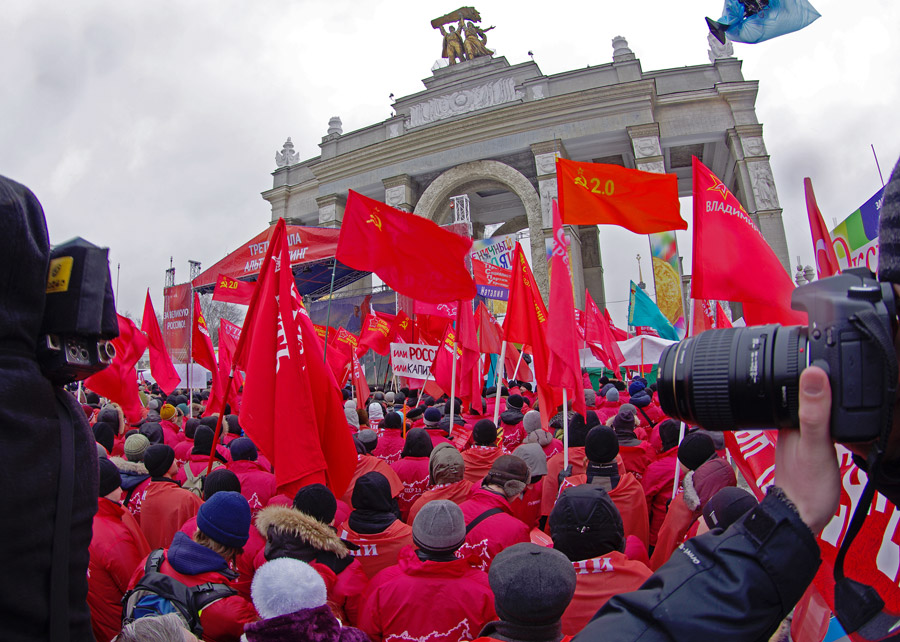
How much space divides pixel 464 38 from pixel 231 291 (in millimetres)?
22249

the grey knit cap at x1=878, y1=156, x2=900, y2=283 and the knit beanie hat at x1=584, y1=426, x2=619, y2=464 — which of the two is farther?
the knit beanie hat at x1=584, y1=426, x2=619, y2=464

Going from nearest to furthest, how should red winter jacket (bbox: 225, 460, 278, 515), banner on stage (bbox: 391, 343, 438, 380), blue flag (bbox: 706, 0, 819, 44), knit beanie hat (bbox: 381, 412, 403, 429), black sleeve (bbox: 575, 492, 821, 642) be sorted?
black sleeve (bbox: 575, 492, 821, 642)
red winter jacket (bbox: 225, 460, 278, 515)
blue flag (bbox: 706, 0, 819, 44)
knit beanie hat (bbox: 381, 412, 403, 429)
banner on stage (bbox: 391, 343, 438, 380)

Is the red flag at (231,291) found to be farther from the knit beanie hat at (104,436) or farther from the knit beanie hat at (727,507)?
the knit beanie hat at (727,507)

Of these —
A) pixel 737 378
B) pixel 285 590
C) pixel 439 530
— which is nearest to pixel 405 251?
pixel 439 530

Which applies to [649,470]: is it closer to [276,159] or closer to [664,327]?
[664,327]

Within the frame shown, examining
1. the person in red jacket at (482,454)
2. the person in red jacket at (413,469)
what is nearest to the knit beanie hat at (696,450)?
the person in red jacket at (482,454)

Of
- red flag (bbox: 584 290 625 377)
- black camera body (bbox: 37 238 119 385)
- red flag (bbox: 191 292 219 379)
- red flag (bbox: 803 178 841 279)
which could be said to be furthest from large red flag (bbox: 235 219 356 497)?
red flag (bbox: 584 290 625 377)

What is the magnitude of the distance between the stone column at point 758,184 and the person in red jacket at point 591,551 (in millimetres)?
20375

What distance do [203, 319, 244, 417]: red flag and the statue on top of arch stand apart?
21769 millimetres

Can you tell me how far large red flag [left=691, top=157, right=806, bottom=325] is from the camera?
3.88 m

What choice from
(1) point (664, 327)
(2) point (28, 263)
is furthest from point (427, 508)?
(1) point (664, 327)

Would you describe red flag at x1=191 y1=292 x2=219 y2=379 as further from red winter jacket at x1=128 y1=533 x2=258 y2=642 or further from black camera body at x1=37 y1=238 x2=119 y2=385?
black camera body at x1=37 y1=238 x2=119 y2=385

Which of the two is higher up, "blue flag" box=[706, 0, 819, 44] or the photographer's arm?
"blue flag" box=[706, 0, 819, 44]

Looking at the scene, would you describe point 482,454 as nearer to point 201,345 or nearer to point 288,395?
point 288,395
